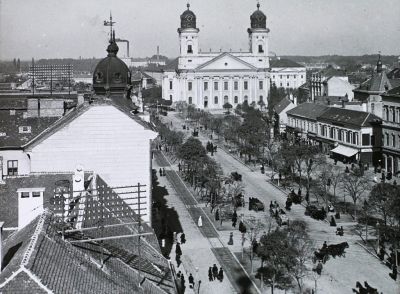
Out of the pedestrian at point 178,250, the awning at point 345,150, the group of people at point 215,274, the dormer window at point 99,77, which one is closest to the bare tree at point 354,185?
the pedestrian at point 178,250

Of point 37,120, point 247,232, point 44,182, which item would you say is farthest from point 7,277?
point 247,232

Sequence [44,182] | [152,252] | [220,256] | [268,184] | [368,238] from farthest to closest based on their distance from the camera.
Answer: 1. [268,184]
2. [368,238]
3. [220,256]
4. [44,182]
5. [152,252]

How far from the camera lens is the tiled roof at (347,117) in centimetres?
6994

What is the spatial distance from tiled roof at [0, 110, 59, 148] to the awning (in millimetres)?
42615

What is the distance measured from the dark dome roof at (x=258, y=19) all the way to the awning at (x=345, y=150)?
86303mm

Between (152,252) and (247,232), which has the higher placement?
(152,252)

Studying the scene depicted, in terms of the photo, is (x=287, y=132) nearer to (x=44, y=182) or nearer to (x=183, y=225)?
(x=183, y=225)

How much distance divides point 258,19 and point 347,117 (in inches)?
3367

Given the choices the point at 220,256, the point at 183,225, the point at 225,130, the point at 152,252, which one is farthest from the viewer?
the point at 225,130

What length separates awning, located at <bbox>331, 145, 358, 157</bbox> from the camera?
7019 centimetres

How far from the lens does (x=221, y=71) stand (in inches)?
6073

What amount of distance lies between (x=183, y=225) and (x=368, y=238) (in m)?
14.2

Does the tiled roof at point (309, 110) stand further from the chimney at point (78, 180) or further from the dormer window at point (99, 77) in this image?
the chimney at point (78, 180)

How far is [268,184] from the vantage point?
60.4m
